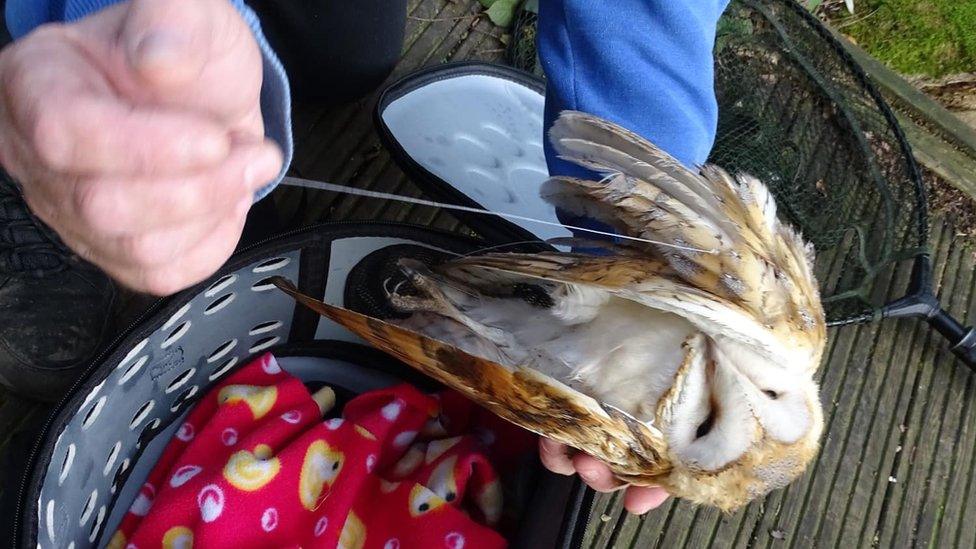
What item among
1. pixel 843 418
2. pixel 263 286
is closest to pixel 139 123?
pixel 263 286

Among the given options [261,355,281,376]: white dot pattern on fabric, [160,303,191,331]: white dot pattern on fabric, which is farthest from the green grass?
[160,303,191,331]: white dot pattern on fabric


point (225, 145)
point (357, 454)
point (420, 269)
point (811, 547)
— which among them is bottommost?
point (811, 547)

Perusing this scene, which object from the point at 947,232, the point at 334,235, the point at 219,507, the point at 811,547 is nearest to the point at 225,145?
the point at 334,235

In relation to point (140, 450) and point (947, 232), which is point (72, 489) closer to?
point (140, 450)

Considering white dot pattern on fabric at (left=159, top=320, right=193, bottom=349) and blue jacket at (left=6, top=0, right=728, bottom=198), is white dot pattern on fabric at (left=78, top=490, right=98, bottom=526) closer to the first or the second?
white dot pattern on fabric at (left=159, top=320, right=193, bottom=349)

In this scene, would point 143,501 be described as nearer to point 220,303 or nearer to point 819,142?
point 220,303

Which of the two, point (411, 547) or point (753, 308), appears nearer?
point (753, 308)
